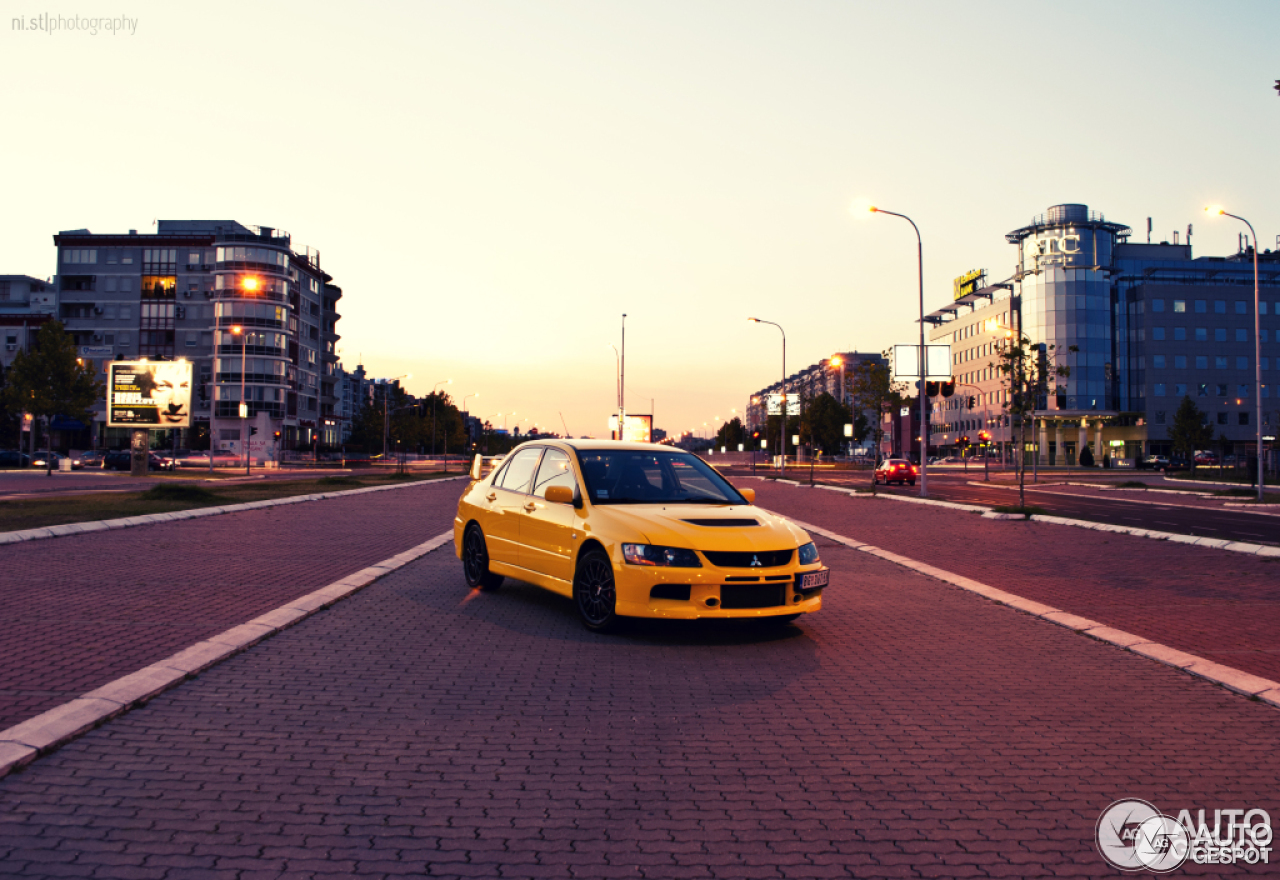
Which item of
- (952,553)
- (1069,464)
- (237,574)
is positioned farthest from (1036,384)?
(1069,464)

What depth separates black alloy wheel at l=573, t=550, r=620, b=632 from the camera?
7.80 metres

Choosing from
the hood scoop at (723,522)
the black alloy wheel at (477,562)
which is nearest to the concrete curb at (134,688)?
the black alloy wheel at (477,562)

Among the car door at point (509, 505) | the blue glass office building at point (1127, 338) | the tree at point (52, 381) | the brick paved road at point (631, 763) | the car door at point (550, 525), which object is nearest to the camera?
the brick paved road at point (631, 763)

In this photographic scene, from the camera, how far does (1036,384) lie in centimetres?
3794

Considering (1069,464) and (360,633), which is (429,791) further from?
(1069,464)

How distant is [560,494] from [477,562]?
2.54m

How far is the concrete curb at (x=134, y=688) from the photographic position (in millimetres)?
4598

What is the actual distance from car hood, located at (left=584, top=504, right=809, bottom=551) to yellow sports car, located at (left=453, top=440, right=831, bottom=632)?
1 cm

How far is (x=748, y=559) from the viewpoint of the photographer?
746 centimetres

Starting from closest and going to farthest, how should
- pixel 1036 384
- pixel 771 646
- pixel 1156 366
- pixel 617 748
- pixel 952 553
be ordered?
Result: pixel 617 748 < pixel 771 646 < pixel 952 553 < pixel 1036 384 < pixel 1156 366

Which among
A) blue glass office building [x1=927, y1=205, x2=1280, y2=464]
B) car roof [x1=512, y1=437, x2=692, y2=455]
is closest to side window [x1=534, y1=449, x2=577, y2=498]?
car roof [x1=512, y1=437, x2=692, y2=455]

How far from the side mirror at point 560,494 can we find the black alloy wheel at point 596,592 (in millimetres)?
487

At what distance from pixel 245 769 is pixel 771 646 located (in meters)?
4.31

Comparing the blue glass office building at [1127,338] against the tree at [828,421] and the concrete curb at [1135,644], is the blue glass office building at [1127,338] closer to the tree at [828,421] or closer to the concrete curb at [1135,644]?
the tree at [828,421]
